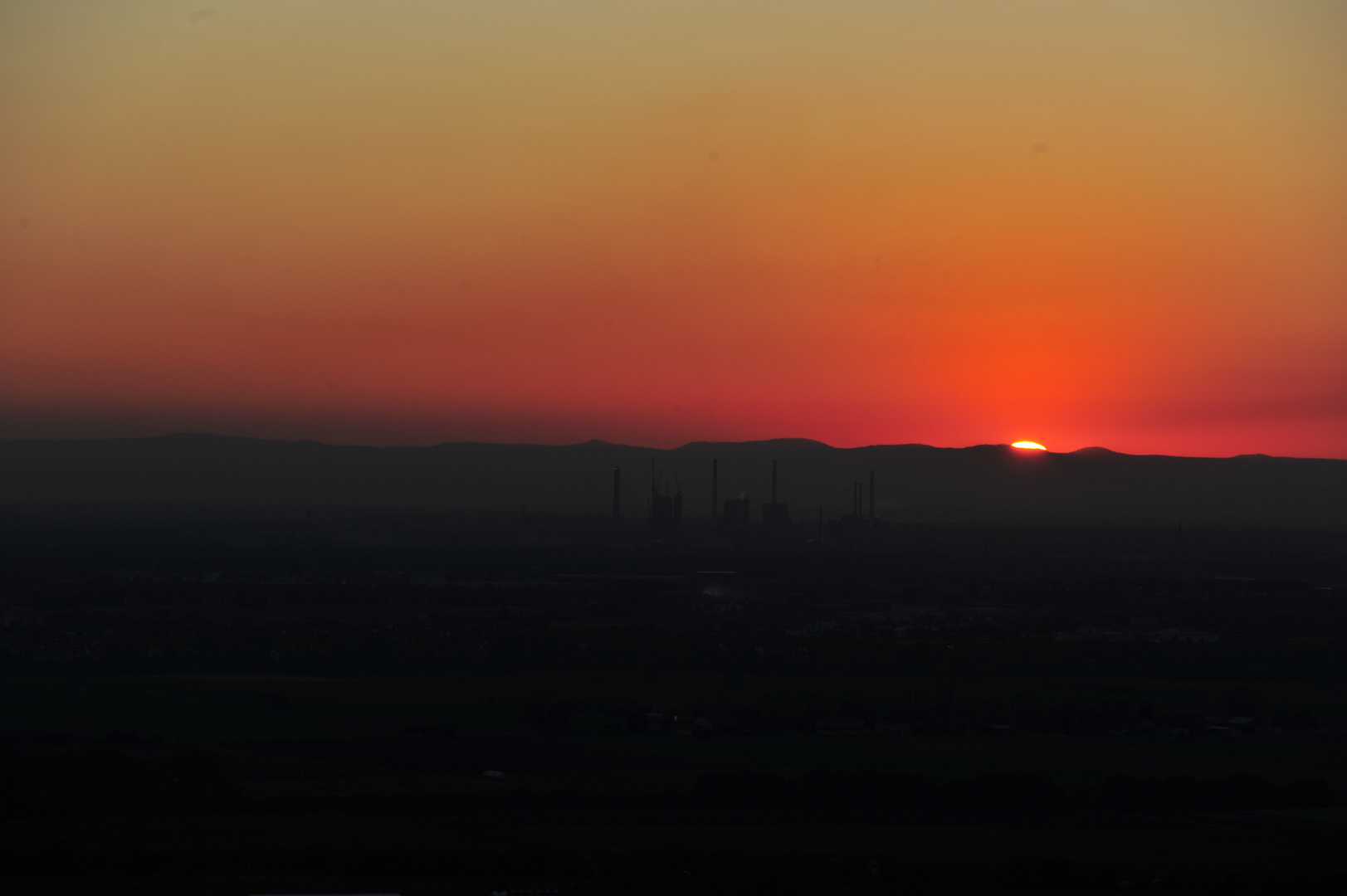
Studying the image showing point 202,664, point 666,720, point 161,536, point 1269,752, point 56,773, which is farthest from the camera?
point 161,536

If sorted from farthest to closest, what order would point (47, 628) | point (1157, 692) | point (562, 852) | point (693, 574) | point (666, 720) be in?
point (693, 574)
point (47, 628)
point (1157, 692)
point (666, 720)
point (562, 852)

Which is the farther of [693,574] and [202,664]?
[693,574]

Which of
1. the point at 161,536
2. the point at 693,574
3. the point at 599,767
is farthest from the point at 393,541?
the point at 599,767

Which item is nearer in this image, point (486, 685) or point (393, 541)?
point (486, 685)

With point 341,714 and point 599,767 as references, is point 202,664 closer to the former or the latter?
point 341,714

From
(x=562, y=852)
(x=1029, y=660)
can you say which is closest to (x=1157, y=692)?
(x=1029, y=660)

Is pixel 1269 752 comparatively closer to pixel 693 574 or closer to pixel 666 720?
pixel 666 720
